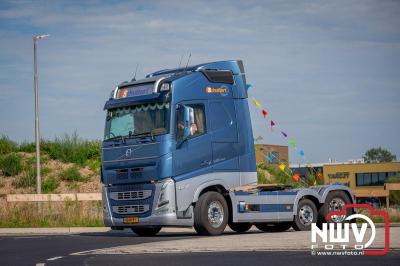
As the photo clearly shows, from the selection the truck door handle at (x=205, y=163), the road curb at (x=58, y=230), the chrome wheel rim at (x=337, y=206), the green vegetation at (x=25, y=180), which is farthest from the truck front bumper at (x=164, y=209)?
the green vegetation at (x=25, y=180)

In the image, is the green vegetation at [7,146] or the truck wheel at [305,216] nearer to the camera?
the truck wheel at [305,216]

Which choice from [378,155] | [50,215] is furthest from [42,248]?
[378,155]

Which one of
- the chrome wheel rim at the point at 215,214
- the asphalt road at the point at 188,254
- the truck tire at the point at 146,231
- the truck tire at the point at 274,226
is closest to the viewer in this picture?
the asphalt road at the point at 188,254

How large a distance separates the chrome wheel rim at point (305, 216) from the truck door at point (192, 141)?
2.96 meters

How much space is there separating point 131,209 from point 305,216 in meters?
4.67

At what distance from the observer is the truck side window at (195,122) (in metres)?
20.1

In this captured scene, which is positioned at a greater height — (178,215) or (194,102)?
(194,102)

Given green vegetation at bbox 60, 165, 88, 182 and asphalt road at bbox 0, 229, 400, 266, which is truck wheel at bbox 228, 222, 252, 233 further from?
green vegetation at bbox 60, 165, 88, 182

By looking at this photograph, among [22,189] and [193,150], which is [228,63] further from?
[22,189]

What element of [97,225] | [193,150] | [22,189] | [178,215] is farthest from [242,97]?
[22,189]

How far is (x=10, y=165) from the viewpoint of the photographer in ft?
126

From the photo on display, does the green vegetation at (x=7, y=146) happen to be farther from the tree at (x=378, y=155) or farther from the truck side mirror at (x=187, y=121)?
the tree at (x=378, y=155)

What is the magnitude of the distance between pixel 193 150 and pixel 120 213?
2578mm

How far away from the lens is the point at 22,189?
121ft
